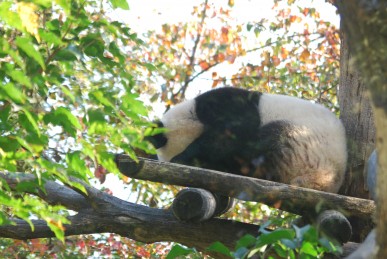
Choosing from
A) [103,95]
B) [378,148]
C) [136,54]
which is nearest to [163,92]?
[136,54]

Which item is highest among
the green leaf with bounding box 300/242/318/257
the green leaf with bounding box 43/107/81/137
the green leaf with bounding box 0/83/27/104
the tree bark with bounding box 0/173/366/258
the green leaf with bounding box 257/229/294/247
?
the green leaf with bounding box 0/83/27/104

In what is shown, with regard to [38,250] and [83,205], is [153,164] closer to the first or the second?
[83,205]

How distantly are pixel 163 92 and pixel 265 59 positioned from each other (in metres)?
1.33

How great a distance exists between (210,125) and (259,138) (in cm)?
53

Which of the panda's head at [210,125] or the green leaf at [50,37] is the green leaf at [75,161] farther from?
A: the panda's head at [210,125]

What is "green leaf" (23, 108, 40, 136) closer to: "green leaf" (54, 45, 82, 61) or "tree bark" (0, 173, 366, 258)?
"green leaf" (54, 45, 82, 61)

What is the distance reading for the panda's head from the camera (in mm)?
5689

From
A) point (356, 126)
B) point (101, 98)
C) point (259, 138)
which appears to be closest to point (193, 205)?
point (259, 138)

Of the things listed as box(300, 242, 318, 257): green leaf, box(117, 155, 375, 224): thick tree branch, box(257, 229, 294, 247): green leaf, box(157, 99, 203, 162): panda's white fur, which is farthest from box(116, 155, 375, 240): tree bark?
box(157, 99, 203, 162): panda's white fur

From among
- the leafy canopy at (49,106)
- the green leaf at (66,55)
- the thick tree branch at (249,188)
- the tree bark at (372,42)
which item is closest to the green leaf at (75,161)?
the leafy canopy at (49,106)

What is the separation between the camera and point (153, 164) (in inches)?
163

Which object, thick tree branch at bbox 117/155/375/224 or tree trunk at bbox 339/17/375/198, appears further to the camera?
tree trunk at bbox 339/17/375/198

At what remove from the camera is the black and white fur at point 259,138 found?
5289mm

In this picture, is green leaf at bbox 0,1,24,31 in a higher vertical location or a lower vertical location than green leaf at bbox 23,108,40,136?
higher
